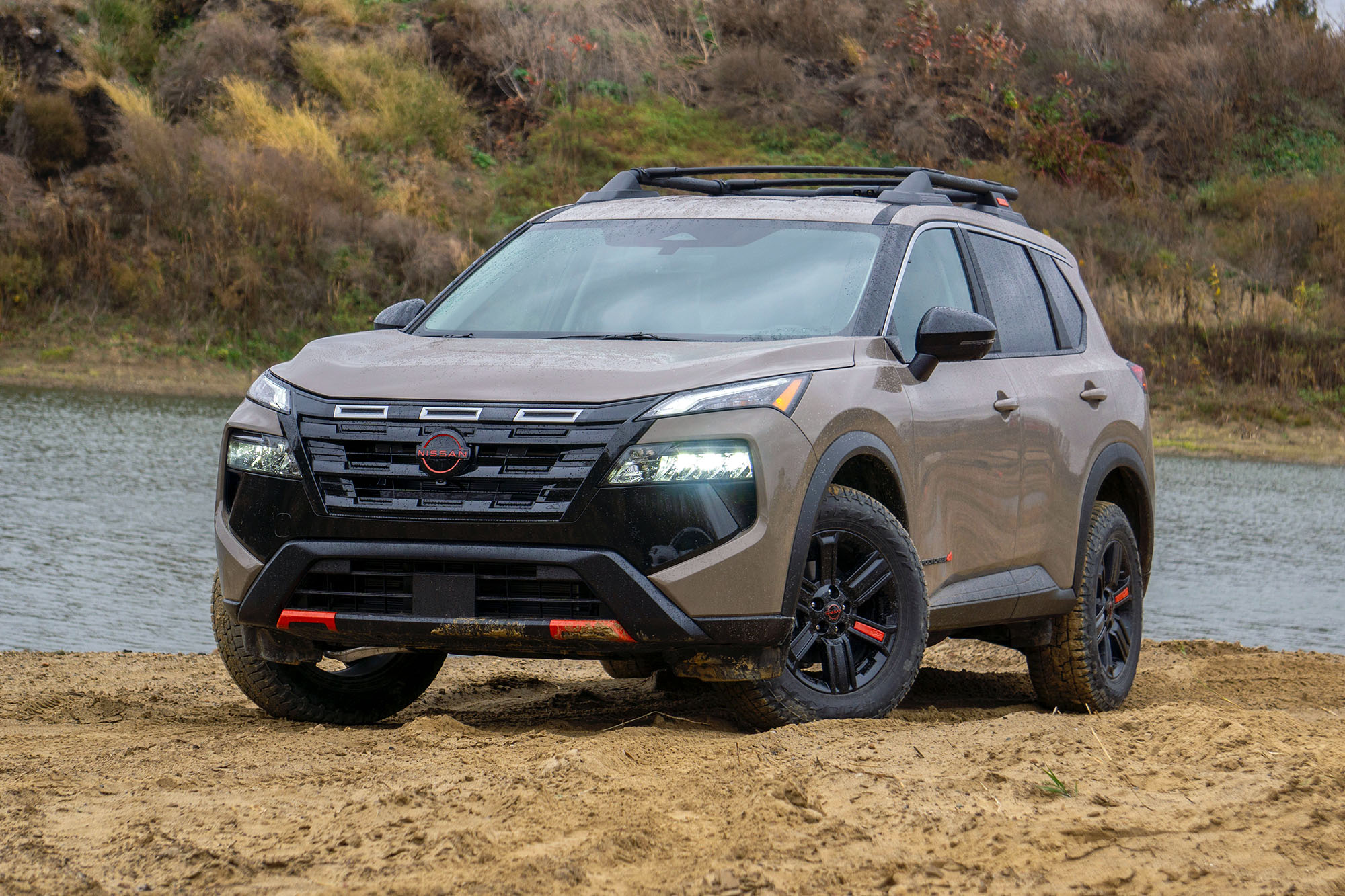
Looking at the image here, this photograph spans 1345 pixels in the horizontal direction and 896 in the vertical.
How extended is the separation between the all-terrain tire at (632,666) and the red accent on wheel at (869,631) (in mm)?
598

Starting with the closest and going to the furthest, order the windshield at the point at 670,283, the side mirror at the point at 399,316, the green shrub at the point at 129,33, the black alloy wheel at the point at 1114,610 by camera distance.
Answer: the windshield at the point at 670,283 → the side mirror at the point at 399,316 → the black alloy wheel at the point at 1114,610 → the green shrub at the point at 129,33

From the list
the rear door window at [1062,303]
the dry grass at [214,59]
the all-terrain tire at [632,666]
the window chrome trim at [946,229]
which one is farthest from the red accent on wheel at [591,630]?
the dry grass at [214,59]

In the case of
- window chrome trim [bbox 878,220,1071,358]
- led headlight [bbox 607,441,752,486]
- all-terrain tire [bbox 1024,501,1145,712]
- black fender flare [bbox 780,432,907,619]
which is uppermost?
window chrome trim [bbox 878,220,1071,358]

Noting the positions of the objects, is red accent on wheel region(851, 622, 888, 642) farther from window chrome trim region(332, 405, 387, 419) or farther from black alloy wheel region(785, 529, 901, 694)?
window chrome trim region(332, 405, 387, 419)

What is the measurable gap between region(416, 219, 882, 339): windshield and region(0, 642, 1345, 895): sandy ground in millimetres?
1333

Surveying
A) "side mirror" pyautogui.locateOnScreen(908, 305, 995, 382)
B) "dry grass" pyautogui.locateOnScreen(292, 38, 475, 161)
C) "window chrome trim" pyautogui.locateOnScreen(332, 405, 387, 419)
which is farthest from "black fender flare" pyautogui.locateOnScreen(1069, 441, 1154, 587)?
"dry grass" pyautogui.locateOnScreen(292, 38, 475, 161)

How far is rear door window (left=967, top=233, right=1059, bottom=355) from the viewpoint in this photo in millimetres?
6387

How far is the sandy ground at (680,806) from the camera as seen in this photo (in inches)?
131

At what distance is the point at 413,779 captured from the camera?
162 inches

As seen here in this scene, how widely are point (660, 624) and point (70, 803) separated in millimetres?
1566

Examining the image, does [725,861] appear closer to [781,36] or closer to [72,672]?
[72,672]

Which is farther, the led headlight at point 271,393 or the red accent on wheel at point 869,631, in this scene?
the red accent on wheel at point 869,631

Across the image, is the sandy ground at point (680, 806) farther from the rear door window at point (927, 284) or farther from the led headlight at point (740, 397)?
the rear door window at point (927, 284)

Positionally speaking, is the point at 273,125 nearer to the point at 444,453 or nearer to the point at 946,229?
the point at 946,229
